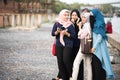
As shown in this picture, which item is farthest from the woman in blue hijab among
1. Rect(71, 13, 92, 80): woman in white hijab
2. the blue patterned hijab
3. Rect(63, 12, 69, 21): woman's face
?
Rect(63, 12, 69, 21): woman's face

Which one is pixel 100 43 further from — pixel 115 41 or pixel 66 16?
pixel 115 41

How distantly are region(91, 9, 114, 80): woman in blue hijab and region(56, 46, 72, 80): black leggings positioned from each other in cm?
88

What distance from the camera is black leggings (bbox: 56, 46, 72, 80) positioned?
9500 millimetres

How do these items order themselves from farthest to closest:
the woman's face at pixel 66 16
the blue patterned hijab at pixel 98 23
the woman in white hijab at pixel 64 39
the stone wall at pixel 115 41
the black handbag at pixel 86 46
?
the stone wall at pixel 115 41
the woman in white hijab at pixel 64 39
the woman's face at pixel 66 16
the black handbag at pixel 86 46
the blue patterned hijab at pixel 98 23

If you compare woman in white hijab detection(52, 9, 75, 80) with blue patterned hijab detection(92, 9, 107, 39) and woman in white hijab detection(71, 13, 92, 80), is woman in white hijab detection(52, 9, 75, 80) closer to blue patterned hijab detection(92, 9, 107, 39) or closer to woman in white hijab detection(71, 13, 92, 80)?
woman in white hijab detection(71, 13, 92, 80)

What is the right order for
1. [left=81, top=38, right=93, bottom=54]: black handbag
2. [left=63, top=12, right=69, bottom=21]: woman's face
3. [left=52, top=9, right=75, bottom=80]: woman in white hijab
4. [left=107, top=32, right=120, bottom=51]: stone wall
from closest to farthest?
[left=81, top=38, right=93, bottom=54]: black handbag → [left=63, top=12, right=69, bottom=21]: woman's face → [left=52, top=9, right=75, bottom=80]: woman in white hijab → [left=107, top=32, right=120, bottom=51]: stone wall

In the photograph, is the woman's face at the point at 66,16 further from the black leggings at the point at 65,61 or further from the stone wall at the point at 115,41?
the stone wall at the point at 115,41

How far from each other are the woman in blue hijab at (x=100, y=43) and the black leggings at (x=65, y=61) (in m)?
0.88

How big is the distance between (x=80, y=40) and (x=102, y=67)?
0.79m

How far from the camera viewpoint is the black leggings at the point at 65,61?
374 inches

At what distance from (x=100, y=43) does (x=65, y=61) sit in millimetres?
1084

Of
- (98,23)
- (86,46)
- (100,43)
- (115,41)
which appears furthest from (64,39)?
(115,41)

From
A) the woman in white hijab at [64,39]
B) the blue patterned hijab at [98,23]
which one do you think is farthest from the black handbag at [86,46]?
the woman in white hijab at [64,39]

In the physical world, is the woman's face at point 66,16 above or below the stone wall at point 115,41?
above
